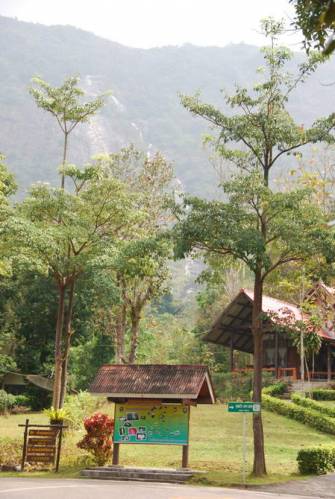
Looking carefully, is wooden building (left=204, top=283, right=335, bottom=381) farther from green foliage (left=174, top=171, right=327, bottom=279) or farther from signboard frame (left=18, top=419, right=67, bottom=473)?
signboard frame (left=18, top=419, right=67, bottom=473)

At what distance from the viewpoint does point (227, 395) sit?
37906 millimetres

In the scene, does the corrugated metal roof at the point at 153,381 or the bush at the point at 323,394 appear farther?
the bush at the point at 323,394

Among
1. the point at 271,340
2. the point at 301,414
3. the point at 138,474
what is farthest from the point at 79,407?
the point at 271,340

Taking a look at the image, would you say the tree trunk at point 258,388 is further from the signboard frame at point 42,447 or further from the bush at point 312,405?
the bush at point 312,405

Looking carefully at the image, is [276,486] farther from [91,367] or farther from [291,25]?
[91,367]

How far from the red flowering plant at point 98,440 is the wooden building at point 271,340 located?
59.7 feet

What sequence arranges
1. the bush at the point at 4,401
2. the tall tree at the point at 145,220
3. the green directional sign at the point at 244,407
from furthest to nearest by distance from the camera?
the tall tree at the point at 145,220 → the bush at the point at 4,401 → the green directional sign at the point at 244,407

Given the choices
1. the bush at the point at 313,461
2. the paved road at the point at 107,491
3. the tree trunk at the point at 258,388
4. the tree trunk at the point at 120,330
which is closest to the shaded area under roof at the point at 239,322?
the tree trunk at the point at 120,330

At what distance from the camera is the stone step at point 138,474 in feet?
60.9

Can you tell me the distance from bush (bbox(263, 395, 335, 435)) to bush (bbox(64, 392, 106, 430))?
8.16 m

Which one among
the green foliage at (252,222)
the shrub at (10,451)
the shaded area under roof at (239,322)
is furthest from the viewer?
the shaded area under roof at (239,322)

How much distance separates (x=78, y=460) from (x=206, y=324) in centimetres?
3194

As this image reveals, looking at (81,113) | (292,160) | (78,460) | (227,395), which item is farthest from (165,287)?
(292,160)

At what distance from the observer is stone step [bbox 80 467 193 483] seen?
1858cm
